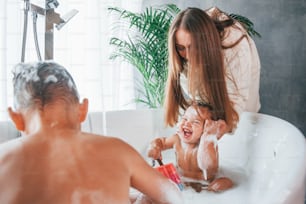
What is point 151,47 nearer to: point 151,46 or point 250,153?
point 151,46

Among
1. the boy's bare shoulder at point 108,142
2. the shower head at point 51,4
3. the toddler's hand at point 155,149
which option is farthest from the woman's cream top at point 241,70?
the shower head at point 51,4

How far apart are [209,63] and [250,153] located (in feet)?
0.88

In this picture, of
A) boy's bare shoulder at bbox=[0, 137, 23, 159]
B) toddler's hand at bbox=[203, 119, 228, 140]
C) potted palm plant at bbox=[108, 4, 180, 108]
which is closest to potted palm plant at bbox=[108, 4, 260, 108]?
potted palm plant at bbox=[108, 4, 180, 108]

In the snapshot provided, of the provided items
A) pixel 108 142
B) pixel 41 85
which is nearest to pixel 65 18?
pixel 41 85

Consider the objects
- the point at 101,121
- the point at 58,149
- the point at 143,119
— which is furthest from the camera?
the point at 143,119

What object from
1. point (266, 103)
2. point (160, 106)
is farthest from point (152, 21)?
point (266, 103)

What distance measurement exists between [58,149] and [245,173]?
515mm

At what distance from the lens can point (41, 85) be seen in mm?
771

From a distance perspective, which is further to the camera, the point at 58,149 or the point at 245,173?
the point at 245,173

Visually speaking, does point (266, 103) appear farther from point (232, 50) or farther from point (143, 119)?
point (143, 119)

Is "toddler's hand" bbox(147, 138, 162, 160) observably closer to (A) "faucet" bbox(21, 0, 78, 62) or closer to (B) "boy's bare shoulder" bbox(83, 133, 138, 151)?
(B) "boy's bare shoulder" bbox(83, 133, 138, 151)

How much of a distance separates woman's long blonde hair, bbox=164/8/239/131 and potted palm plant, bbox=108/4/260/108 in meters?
0.02

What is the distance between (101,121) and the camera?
884 mm

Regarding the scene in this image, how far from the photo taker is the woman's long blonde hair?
99 centimetres
